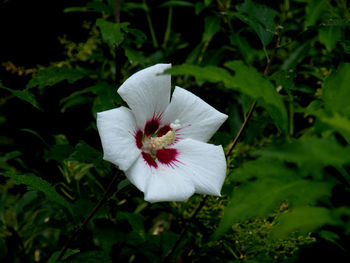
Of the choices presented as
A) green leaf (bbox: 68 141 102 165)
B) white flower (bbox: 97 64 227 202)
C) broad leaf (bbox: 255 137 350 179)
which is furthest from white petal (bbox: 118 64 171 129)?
broad leaf (bbox: 255 137 350 179)

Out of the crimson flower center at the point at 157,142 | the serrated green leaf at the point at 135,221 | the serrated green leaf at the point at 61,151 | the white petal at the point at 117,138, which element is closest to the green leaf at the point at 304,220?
the white petal at the point at 117,138

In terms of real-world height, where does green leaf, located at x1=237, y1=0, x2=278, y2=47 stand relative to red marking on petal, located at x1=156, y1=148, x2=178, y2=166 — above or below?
above

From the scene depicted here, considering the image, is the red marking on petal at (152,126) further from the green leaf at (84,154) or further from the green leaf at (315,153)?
the green leaf at (315,153)

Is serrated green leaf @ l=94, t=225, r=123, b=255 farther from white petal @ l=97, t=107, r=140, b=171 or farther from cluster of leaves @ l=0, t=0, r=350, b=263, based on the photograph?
white petal @ l=97, t=107, r=140, b=171

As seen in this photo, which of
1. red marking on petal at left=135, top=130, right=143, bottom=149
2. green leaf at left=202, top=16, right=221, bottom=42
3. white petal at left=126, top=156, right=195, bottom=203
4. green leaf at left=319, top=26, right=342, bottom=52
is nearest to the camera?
white petal at left=126, top=156, right=195, bottom=203

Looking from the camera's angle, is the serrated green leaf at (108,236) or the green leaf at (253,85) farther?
the serrated green leaf at (108,236)

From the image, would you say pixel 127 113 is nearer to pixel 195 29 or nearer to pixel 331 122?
pixel 331 122

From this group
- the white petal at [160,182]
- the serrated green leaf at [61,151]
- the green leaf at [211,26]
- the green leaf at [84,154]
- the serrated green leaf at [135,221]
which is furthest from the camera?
the green leaf at [211,26]

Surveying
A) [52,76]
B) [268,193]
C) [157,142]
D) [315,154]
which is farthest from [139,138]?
[315,154]
